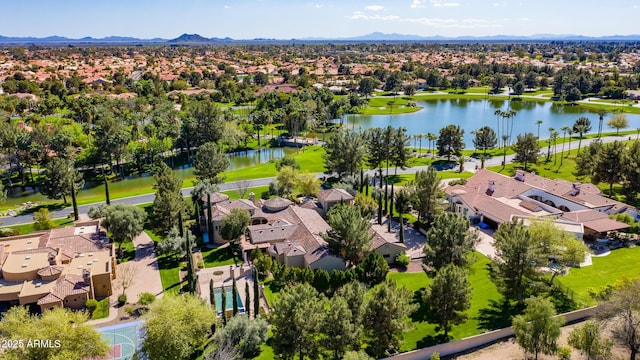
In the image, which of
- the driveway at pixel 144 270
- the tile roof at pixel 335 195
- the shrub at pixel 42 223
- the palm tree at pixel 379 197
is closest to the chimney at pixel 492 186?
the palm tree at pixel 379 197

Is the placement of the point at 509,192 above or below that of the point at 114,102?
below

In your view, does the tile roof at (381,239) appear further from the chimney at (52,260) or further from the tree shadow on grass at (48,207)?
the tree shadow on grass at (48,207)

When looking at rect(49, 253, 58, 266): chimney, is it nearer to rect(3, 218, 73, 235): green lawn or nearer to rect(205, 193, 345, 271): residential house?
rect(3, 218, 73, 235): green lawn

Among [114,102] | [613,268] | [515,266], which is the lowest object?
[613,268]

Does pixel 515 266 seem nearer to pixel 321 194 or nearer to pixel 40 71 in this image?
pixel 321 194

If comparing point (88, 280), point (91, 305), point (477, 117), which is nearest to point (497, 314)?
point (91, 305)

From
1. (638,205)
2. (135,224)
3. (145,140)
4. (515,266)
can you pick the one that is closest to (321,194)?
(135,224)
